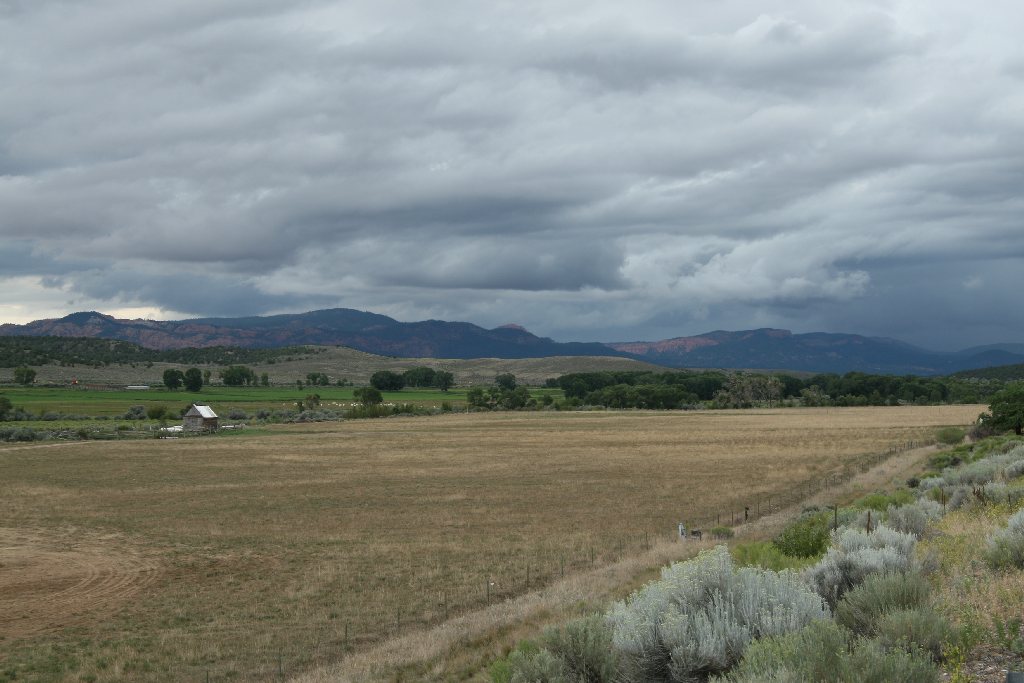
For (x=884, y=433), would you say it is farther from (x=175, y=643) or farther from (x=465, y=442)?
(x=175, y=643)

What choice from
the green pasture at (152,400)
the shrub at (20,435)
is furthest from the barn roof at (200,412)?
the green pasture at (152,400)

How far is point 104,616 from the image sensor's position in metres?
20.6

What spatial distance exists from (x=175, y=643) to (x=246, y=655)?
2.12 metres

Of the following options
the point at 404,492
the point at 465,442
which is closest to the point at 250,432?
the point at 465,442

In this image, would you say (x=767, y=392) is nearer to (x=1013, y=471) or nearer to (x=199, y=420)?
(x=199, y=420)

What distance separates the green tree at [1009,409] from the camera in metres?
57.8

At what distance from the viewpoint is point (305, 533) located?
32688 millimetres

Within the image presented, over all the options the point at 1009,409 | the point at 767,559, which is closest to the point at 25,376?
the point at 1009,409

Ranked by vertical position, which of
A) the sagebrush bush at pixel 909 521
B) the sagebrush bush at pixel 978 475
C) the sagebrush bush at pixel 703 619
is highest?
the sagebrush bush at pixel 703 619

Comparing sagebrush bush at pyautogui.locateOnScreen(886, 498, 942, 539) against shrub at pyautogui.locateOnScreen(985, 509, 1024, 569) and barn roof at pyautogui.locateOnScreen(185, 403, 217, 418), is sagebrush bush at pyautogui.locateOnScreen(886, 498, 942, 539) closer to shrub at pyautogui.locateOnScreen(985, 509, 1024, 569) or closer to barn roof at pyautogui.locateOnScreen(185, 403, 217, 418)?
shrub at pyautogui.locateOnScreen(985, 509, 1024, 569)

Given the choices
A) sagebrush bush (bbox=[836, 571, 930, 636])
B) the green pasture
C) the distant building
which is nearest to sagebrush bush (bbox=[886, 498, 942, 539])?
sagebrush bush (bbox=[836, 571, 930, 636])

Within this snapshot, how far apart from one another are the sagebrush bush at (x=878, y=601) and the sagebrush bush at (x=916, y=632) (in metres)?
0.62

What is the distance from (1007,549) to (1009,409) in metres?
56.5

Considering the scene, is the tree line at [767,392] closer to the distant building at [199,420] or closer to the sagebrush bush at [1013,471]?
the distant building at [199,420]
